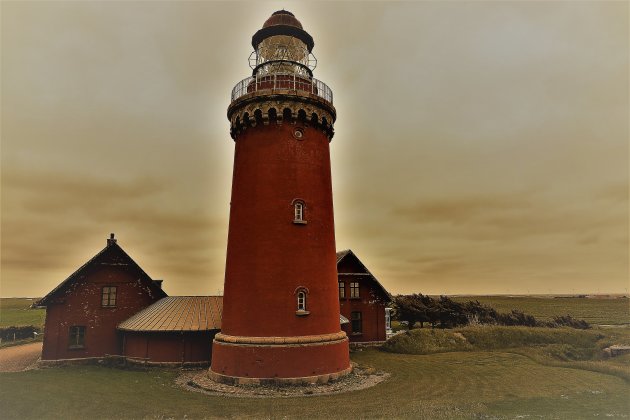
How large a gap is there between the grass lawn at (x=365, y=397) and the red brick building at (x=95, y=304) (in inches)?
68.5

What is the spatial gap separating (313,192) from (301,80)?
5291 mm

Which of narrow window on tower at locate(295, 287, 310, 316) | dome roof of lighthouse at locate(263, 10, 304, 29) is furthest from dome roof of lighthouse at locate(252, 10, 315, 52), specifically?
narrow window on tower at locate(295, 287, 310, 316)

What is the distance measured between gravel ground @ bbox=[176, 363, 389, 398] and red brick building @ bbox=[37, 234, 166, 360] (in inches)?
292

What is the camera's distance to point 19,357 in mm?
25172

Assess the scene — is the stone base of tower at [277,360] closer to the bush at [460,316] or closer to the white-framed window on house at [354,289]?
the white-framed window on house at [354,289]

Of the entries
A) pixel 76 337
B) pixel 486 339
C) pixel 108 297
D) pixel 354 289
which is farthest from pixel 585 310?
pixel 76 337

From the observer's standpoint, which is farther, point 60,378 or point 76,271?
point 76,271

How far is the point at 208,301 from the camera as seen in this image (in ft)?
82.6

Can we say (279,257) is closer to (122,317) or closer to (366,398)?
(366,398)

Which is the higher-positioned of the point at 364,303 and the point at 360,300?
the point at 360,300

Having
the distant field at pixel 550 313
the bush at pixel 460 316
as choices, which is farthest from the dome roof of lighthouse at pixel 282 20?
the distant field at pixel 550 313

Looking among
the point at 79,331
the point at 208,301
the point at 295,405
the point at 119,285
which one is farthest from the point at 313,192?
the point at 79,331

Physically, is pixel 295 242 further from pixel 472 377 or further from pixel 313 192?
pixel 472 377

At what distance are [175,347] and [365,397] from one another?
1119cm
